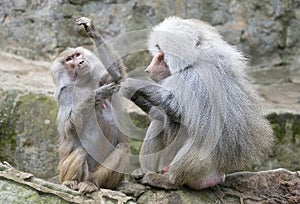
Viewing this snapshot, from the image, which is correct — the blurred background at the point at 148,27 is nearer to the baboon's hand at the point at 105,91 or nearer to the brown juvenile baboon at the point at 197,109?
the brown juvenile baboon at the point at 197,109

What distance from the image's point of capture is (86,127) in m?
5.41

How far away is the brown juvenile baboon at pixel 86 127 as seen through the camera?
17.1 feet

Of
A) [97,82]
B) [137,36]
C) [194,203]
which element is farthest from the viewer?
[137,36]

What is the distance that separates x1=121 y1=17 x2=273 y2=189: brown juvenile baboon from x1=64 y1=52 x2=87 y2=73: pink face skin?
496 mm

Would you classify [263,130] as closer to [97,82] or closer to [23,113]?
[97,82]

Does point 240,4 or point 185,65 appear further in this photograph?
point 240,4

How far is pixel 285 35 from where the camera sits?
32.2 ft

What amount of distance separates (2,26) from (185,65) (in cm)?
495

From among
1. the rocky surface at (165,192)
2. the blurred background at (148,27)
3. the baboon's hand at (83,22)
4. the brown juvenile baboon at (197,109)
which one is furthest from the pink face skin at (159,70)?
the blurred background at (148,27)

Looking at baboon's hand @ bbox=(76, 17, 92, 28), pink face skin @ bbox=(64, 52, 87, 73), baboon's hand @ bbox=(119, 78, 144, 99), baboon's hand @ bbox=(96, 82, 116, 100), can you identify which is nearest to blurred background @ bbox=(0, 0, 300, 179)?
pink face skin @ bbox=(64, 52, 87, 73)

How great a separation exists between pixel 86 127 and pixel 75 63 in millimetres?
630

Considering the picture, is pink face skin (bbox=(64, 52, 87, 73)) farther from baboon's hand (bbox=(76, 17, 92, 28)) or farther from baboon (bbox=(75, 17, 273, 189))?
baboon's hand (bbox=(76, 17, 92, 28))

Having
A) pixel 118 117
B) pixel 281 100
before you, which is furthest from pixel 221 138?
pixel 281 100

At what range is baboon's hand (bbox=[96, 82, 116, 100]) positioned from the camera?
5.22m
